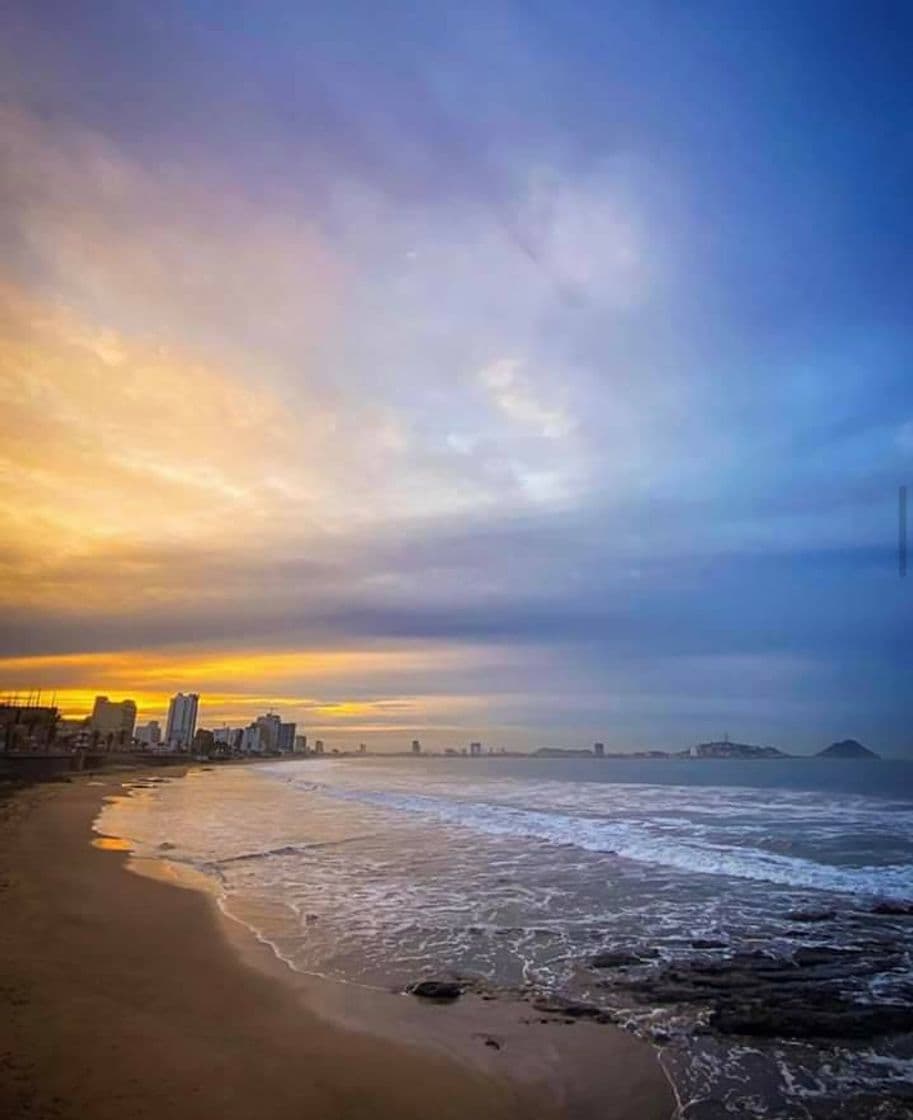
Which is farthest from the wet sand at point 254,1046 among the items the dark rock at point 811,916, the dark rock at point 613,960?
the dark rock at point 811,916

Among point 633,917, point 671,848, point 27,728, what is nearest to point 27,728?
point 27,728

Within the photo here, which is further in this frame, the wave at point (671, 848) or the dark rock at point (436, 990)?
the wave at point (671, 848)

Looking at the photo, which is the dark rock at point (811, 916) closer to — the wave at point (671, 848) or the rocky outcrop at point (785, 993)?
the rocky outcrop at point (785, 993)

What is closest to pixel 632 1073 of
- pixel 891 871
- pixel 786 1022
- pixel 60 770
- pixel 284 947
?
pixel 786 1022

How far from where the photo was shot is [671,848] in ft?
84.6

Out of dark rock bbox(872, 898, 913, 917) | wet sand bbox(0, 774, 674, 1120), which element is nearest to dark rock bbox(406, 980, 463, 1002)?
wet sand bbox(0, 774, 674, 1120)

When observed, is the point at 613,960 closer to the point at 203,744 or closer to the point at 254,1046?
the point at 254,1046

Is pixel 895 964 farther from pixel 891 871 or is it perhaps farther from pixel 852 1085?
pixel 891 871

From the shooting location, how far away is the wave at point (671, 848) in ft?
65.7

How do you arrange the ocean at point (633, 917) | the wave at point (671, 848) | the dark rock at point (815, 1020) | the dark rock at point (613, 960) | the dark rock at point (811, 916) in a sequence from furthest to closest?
the wave at point (671, 848), the dark rock at point (811, 916), the dark rock at point (613, 960), the dark rock at point (815, 1020), the ocean at point (633, 917)

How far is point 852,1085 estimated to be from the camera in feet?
24.7

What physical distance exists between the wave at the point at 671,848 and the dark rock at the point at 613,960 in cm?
979

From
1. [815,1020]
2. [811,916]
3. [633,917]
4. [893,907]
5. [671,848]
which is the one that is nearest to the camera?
[815,1020]

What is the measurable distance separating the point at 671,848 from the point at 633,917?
38.8ft
